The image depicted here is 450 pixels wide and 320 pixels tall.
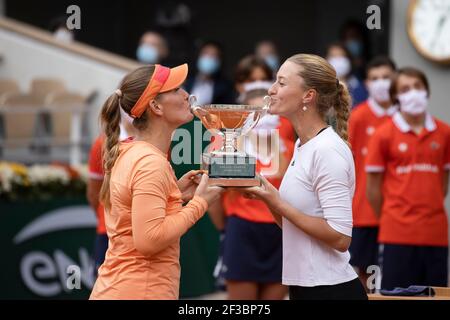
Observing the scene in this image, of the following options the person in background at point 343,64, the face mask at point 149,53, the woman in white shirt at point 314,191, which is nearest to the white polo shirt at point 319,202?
the woman in white shirt at point 314,191

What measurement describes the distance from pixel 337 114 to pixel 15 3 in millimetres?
11970

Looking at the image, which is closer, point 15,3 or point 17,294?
point 17,294

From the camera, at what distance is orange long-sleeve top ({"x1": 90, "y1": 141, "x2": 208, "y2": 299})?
12.1 feet

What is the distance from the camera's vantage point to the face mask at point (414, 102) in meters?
6.71

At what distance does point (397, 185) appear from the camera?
261 inches

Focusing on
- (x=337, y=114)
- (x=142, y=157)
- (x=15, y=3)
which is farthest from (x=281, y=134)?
(x=15, y=3)

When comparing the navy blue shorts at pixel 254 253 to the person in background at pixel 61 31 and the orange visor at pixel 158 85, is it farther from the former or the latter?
the person in background at pixel 61 31

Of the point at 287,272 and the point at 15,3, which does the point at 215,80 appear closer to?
the point at 15,3

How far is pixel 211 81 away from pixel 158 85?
24.1 ft

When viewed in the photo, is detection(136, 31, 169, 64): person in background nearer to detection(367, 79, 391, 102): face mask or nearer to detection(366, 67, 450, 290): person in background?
detection(367, 79, 391, 102): face mask

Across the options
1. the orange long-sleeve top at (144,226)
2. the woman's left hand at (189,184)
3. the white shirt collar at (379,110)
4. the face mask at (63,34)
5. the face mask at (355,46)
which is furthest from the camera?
the face mask at (63,34)

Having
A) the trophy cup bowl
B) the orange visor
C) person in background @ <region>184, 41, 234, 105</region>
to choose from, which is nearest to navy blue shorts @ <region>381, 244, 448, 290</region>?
the trophy cup bowl

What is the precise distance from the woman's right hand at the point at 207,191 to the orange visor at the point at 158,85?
37 centimetres
